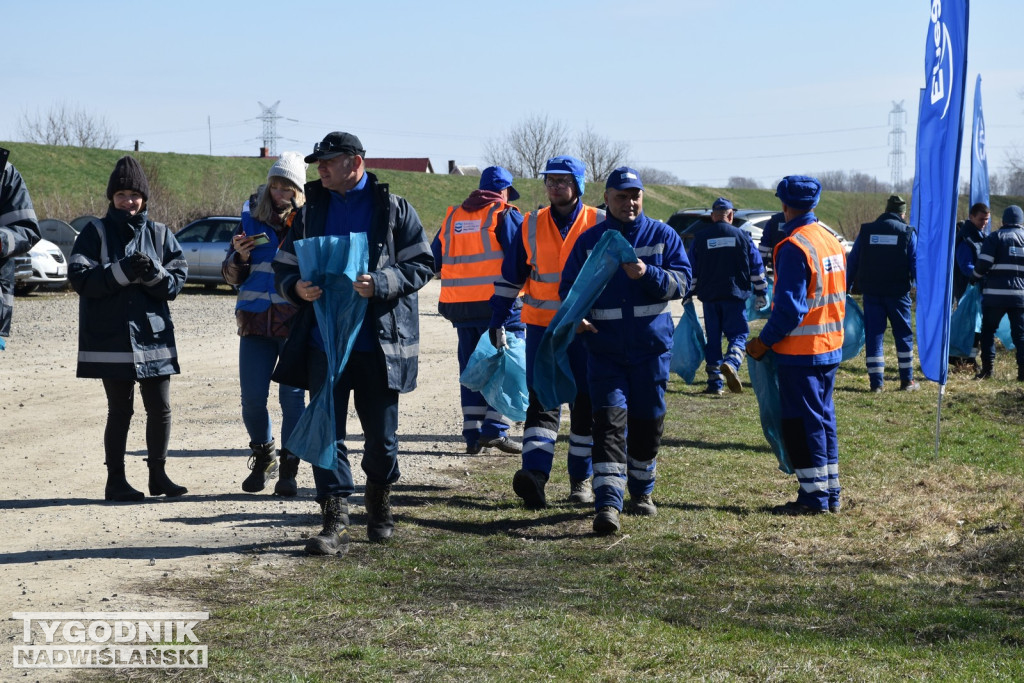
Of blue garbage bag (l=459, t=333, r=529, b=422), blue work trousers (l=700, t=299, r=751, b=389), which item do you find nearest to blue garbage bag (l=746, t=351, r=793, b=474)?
blue garbage bag (l=459, t=333, r=529, b=422)

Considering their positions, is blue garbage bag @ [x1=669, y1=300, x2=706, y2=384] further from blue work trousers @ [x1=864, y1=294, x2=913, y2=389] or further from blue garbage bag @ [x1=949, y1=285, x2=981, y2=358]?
blue garbage bag @ [x1=949, y1=285, x2=981, y2=358]

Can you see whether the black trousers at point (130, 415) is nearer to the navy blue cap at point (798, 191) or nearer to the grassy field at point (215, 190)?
the navy blue cap at point (798, 191)

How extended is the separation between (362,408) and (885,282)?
817cm

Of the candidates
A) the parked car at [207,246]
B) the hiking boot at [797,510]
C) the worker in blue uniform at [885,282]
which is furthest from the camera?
the parked car at [207,246]

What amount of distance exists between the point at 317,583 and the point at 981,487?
15.6 feet

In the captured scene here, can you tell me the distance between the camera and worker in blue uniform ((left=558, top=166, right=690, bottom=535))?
642cm

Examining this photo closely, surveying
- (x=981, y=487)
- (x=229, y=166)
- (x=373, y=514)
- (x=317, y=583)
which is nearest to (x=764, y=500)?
(x=981, y=487)

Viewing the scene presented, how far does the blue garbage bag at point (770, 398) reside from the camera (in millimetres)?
7230

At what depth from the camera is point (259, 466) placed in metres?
7.29

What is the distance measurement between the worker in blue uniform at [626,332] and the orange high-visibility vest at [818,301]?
805 millimetres

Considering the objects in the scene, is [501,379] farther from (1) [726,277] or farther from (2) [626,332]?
(1) [726,277]

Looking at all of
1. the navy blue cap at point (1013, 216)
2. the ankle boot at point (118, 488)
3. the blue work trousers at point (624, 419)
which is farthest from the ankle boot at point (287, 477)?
the navy blue cap at point (1013, 216)

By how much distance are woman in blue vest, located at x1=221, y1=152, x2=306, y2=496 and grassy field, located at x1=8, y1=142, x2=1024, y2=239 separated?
88.7 ft

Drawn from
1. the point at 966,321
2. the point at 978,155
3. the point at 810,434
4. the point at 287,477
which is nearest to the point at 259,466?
the point at 287,477
